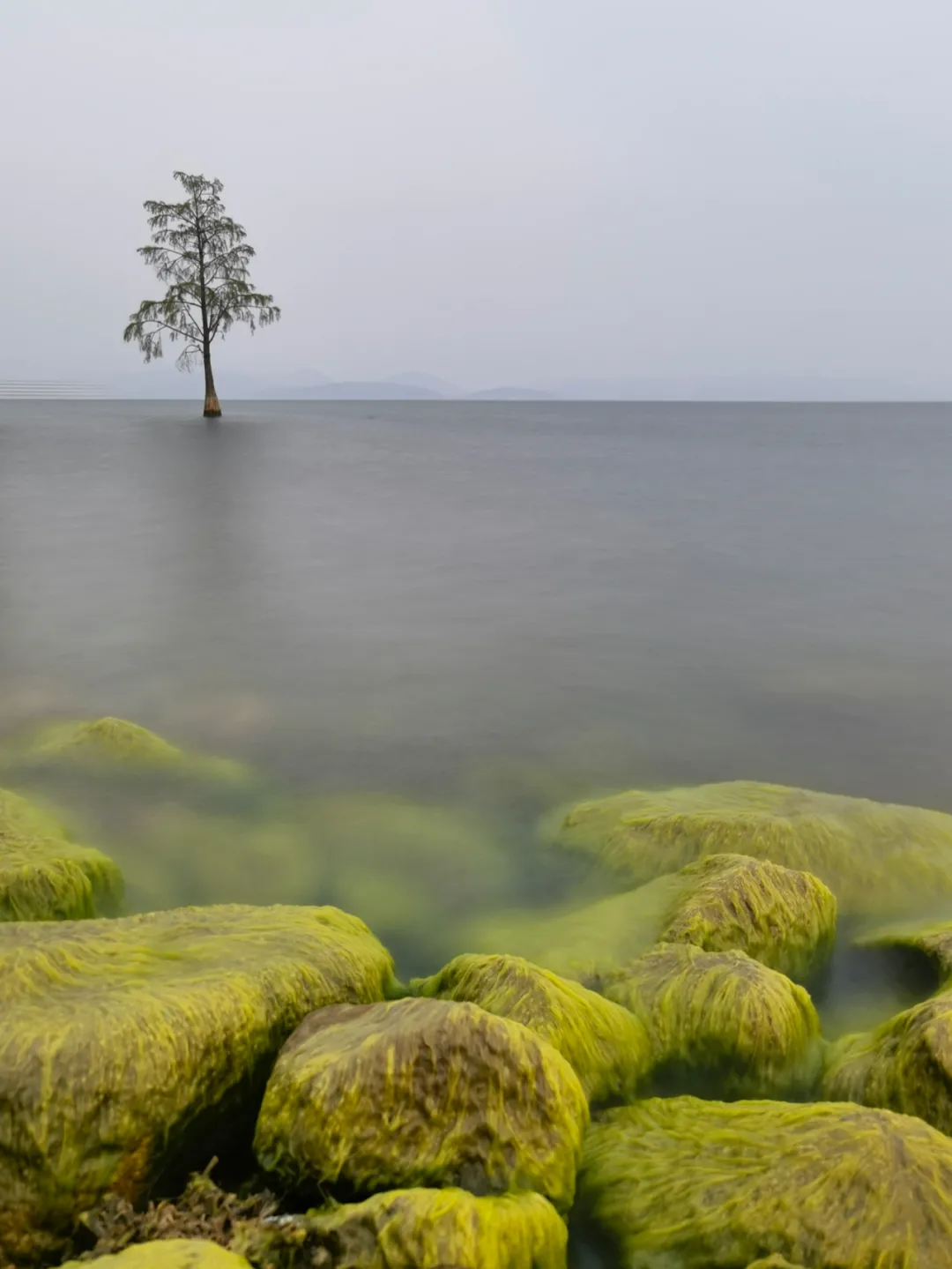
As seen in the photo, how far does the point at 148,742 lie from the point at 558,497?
21034 millimetres

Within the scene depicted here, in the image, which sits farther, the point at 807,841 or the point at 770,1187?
the point at 807,841

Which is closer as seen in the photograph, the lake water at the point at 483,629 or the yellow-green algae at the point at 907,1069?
the yellow-green algae at the point at 907,1069

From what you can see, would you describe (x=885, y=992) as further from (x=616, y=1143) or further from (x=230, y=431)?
(x=230, y=431)

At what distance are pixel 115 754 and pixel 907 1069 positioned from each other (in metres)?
5.70

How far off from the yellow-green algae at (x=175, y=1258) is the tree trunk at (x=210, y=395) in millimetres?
37384

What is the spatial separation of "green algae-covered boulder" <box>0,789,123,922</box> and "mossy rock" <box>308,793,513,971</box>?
4.07 feet

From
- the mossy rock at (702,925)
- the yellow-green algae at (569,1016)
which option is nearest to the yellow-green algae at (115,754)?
the mossy rock at (702,925)

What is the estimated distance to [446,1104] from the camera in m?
2.70

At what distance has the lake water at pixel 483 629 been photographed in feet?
25.7

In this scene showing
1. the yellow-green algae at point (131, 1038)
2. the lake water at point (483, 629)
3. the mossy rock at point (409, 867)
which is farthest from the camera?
the lake water at point (483, 629)

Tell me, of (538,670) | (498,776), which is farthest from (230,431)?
(498,776)

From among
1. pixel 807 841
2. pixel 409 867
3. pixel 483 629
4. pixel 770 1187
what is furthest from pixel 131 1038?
pixel 483 629

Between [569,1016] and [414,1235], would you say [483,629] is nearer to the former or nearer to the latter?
[569,1016]

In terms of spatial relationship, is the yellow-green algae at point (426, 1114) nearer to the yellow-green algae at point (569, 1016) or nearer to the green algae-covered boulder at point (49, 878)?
the yellow-green algae at point (569, 1016)
